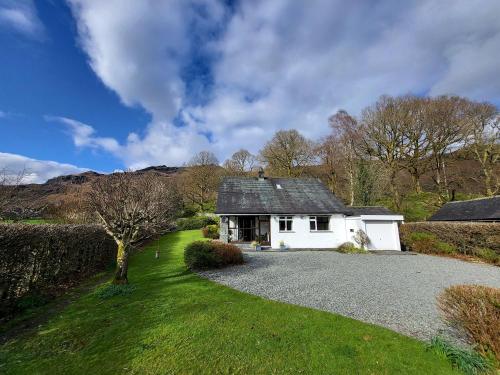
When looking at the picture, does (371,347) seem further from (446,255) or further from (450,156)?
(450,156)

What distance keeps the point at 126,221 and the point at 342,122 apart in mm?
28209

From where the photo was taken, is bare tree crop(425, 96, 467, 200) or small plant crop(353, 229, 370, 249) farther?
bare tree crop(425, 96, 467, 200)

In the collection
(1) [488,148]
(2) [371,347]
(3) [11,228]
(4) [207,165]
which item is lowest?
(2) [371,347]

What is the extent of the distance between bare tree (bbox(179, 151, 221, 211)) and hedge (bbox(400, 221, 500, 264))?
102 feet

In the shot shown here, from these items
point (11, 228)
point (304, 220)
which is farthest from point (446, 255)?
point (11, 228)

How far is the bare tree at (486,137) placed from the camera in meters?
26.0

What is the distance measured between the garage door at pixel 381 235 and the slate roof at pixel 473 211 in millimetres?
6304

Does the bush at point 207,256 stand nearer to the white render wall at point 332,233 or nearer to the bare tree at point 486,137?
the white render wall at point 332,233

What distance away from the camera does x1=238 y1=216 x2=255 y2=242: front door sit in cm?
2092

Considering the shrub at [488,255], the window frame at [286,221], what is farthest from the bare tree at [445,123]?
the window frame at [286,221]

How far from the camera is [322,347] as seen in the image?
178 inches

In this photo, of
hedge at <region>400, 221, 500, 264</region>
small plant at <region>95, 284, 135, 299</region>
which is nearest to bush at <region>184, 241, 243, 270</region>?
small plant at <region>95, 284, 135, 299</region>

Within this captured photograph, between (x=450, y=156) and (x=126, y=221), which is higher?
(x=450, y=156)

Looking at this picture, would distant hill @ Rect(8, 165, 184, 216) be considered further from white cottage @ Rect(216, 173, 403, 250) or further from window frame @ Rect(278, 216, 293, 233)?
window frame @ Rect(278, 216, 293, 233)
